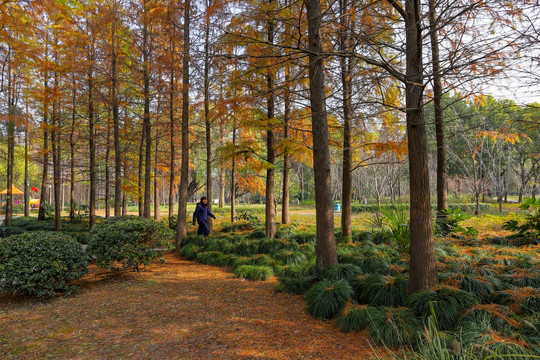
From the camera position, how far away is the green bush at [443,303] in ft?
11.0

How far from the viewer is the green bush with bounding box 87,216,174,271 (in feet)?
20.5

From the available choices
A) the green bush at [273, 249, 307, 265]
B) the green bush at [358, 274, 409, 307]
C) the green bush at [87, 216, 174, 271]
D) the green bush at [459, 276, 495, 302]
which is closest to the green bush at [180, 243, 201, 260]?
the green bush at [87, 216, 174, 271]

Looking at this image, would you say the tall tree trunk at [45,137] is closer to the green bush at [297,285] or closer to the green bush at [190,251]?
the green bush at [190,251]

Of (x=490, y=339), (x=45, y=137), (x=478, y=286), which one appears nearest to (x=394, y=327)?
(x=490, y=339)

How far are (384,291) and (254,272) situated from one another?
296 centimetres

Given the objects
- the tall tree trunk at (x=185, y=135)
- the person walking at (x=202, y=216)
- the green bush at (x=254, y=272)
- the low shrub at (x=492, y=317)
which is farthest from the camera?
the person walking at (x=202, y=216)

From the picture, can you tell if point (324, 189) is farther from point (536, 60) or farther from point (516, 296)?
point (536, 60)

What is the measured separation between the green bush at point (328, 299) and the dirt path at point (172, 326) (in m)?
0.18

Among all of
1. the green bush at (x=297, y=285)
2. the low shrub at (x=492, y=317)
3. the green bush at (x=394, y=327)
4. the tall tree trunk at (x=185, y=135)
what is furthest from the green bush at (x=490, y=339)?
the tall tree trunk at (x=185, y=135)

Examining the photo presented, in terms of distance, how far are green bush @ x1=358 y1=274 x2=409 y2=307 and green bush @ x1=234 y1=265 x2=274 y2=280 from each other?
2.31m

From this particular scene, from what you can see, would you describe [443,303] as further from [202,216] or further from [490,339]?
[202,216]

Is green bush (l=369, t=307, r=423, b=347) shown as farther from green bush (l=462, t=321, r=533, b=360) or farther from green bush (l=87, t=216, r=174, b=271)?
green bush (l=87, t=216, r=174, b=271)

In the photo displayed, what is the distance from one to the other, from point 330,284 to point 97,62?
10413 mm

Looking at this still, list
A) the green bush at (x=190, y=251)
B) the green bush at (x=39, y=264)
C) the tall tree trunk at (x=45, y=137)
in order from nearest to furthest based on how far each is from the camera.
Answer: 1. the green bush at (x=39, y=264)
2. the green bush at (x=190, y=251)
3. the tall tree trunk at (x=45, y=137)
